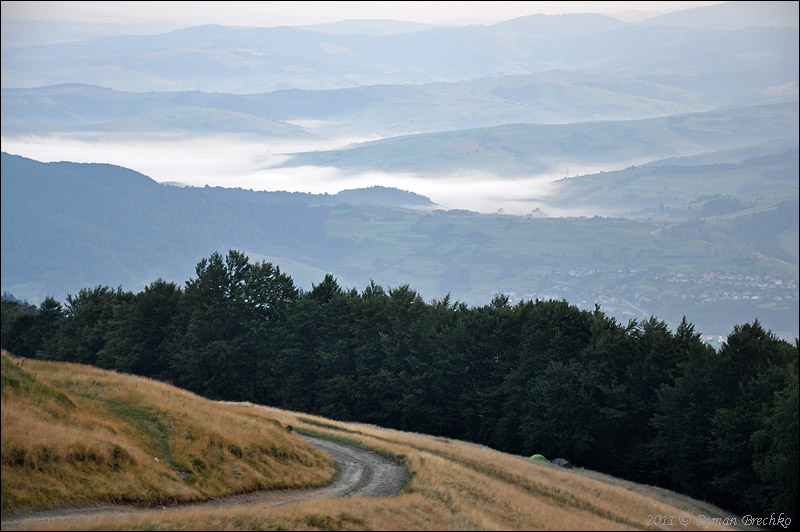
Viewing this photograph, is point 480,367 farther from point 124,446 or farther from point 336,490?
point 124,446

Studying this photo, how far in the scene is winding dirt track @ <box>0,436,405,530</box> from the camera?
2680 centimetres

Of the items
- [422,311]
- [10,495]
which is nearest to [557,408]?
[422,311]

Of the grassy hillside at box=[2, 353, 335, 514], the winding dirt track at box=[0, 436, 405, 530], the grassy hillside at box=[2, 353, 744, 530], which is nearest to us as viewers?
the winding dirt track at box=[0, 436, 405, 530]

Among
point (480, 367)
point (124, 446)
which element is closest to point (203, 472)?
point (124, 446)

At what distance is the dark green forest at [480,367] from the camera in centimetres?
6606

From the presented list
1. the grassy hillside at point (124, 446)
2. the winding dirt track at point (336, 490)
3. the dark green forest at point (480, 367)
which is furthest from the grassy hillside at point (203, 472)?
the dark green forest at point (480, 367)

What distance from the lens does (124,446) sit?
106 ft

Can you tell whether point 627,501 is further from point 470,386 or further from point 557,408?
point 470,386

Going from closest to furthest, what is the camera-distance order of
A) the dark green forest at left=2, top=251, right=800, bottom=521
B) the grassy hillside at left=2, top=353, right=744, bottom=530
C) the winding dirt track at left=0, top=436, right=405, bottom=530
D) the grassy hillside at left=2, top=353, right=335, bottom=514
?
1. the winding dirt track at left=0, top=436, right=405, bottom=530
2. the grassy hillside at left=2, top=353, right=744, bottom=530
3. the grassy hillside at left=2, top=353, right=335, bottom=514
4. the dark green forest at left=2, top=251, right=800, bottom=521

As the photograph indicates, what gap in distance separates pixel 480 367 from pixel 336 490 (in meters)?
51.7

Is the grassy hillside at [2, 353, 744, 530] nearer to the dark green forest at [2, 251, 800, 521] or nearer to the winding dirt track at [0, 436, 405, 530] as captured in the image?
the winding dirt track at [0, 436, 405, 530]

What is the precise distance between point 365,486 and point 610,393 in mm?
43140

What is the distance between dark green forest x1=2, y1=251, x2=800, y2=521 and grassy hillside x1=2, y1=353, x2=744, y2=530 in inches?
943

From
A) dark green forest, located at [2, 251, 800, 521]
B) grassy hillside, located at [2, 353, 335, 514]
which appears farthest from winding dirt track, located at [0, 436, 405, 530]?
dark green forest, located at [2, 251, 800, 521]
